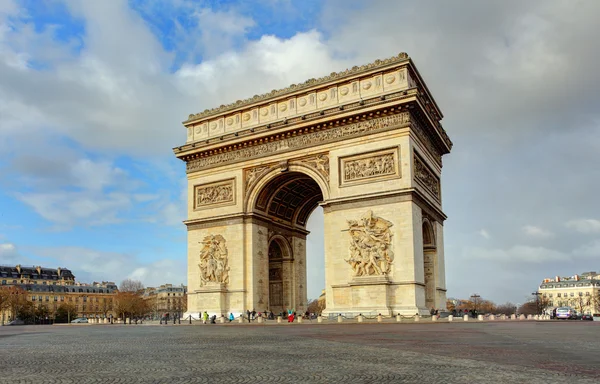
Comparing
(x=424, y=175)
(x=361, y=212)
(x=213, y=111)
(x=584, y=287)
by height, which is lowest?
(x=584, y=287)

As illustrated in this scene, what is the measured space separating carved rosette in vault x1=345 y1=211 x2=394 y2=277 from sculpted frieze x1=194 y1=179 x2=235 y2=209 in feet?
27.2

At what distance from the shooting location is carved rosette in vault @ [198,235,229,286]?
31.8m

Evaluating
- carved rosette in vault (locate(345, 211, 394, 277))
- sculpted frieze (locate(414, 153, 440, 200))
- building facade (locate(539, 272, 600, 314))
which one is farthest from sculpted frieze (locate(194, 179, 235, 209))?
building facade (locate(539, 272, 600, 314))

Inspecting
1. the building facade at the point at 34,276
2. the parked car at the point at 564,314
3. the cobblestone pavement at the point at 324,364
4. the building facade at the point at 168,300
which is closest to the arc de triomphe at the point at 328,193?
the parked car at the point at 564,314

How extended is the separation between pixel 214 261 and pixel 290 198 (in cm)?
629

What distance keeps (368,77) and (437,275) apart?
1156 centimetres

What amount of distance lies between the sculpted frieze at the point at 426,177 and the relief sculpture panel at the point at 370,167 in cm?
143

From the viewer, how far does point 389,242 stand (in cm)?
2694

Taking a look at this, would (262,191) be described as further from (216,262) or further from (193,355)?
(193,355)

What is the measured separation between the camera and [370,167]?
28.2 metres

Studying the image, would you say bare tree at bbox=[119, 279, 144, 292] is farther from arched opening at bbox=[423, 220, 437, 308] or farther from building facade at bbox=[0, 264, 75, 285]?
arched opening at bbox=[423, 220, 437, 308]

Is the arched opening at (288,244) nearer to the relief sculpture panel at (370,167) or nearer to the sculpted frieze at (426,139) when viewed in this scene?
the relief sculpture panel at (370,167)

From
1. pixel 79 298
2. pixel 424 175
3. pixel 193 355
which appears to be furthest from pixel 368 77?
pixel 79 298

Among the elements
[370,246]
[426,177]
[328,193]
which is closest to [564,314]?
[426,177]
